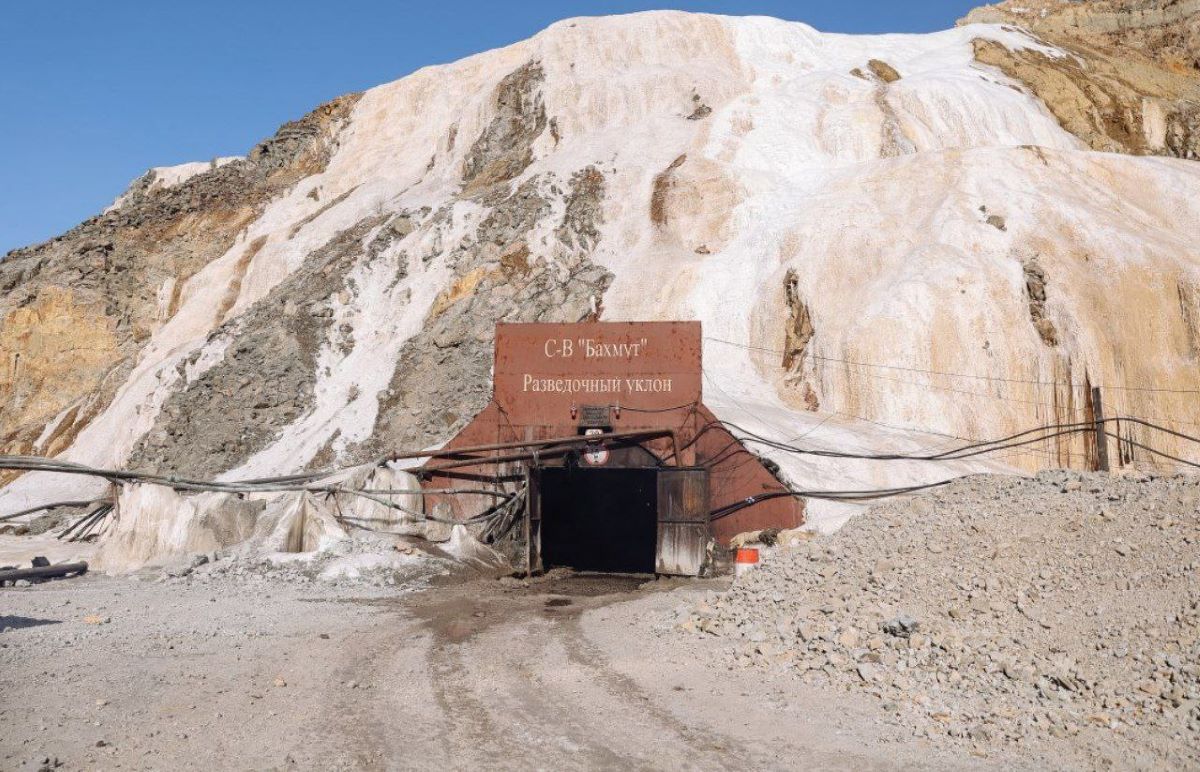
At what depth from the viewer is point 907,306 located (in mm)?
23781

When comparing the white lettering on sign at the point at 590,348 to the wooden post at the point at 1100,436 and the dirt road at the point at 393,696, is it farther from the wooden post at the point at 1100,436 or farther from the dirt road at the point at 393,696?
the wooden post at the point at 1100,436

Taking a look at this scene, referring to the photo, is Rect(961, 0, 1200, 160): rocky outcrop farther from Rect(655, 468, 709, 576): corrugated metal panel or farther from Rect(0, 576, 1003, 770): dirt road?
Rect(0, 576, 1003, 770): dirt road

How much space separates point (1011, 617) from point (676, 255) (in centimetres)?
2156

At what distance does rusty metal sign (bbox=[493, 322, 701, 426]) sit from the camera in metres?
18.1

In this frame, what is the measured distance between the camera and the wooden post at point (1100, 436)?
20.1 meters

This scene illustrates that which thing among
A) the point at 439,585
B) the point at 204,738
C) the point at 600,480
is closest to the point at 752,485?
the point at 439,585

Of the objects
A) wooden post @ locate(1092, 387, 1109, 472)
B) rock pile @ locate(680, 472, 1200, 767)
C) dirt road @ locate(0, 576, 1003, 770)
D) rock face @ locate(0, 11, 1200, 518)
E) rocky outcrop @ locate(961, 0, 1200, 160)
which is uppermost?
rocky outcrop @ locate(961, 0, 1200, 160)

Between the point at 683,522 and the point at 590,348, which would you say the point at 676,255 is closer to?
the point at 590,348

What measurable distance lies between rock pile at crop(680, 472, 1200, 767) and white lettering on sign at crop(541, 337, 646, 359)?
6.28 m

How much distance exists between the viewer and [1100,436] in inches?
800

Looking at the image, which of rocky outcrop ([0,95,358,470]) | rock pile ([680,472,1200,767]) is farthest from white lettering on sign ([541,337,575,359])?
rocky outcrop ([0,95,358,470])

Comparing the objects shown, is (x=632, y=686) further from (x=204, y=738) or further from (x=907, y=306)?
(x=907, y=306)

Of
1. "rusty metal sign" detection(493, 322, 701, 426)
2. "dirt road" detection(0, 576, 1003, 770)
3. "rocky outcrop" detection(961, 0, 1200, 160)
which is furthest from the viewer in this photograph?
"rocky outcrop" detection(961, 0, 1200, 160)

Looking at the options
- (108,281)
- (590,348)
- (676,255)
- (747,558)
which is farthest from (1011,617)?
(108,281)
